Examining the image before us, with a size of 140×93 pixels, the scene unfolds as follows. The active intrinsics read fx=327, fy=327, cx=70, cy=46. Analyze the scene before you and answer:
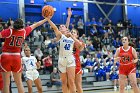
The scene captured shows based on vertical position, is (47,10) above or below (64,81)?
above

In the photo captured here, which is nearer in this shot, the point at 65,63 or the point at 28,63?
the point at 65,63

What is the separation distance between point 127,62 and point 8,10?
12.6 meters

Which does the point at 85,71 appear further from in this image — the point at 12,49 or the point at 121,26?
the point at 12,49

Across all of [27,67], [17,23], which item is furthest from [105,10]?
[17,23]

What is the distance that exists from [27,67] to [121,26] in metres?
15.2

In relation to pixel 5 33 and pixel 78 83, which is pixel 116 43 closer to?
pixel 78 83

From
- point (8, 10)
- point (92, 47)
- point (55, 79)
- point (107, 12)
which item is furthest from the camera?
point (107, 12)

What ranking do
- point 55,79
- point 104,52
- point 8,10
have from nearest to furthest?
1. point 55,79
2. point 104,52
3. point 8,10

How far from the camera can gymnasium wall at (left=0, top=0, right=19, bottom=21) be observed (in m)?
20.7

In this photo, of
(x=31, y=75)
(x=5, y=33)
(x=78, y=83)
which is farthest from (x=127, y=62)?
(x=5, y=33)

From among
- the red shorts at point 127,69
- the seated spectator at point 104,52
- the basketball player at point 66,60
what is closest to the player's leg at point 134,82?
the red shorts at point 127,69

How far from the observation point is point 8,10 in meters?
20.9

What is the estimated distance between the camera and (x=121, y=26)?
80.8 feet

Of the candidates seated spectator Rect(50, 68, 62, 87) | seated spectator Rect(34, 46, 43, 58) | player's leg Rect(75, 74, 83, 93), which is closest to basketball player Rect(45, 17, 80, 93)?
player's leg Rect(75, 74, 83, 93)
